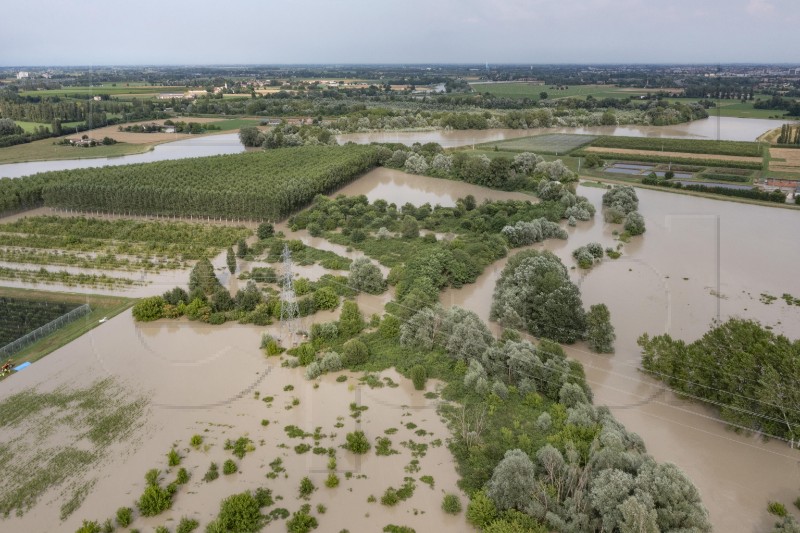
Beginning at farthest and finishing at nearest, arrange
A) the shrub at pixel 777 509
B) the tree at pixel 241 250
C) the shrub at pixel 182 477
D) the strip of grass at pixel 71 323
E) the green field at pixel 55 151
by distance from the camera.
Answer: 1. the green field at pixel 55 151
2. the tree at pixel 241 250
3. the strip of grass at pixel 71 323
4. the shrub at pixel 182 477
5. the shrub at pixel 777 509

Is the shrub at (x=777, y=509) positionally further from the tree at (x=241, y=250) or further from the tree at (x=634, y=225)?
the tree at (x=241, y=250)

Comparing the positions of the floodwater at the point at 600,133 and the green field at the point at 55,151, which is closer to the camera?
the green field at the point at 55,151

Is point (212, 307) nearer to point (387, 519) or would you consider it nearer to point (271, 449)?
point (271, 449)

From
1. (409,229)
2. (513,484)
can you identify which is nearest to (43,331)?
(409,229)

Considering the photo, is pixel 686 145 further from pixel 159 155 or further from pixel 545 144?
pixel 159 155

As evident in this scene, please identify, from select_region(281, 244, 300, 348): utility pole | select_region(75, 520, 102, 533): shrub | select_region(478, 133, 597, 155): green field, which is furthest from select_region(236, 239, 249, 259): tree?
select_region(478, 133, 597, 155): green field

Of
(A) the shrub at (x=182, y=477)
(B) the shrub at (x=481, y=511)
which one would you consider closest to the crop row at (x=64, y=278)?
(A) the shrub at (x=182, y=477)
